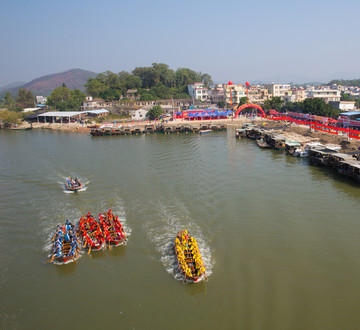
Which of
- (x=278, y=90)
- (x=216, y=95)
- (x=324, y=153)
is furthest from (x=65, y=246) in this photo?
(x=278, y=90)

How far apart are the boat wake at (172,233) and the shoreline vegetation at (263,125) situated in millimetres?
21374

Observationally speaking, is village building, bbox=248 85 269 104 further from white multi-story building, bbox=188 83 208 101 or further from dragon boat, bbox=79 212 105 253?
dragon boat, bbox=79 212 105 253

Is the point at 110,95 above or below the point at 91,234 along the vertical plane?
above

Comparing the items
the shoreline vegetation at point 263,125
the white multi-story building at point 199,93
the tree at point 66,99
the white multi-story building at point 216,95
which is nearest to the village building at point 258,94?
the white multi-story building at point 216,95

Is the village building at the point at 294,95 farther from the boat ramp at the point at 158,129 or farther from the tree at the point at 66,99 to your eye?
the tree at the point at 66,99

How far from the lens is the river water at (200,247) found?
11.2m

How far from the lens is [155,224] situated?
1781 centimetres

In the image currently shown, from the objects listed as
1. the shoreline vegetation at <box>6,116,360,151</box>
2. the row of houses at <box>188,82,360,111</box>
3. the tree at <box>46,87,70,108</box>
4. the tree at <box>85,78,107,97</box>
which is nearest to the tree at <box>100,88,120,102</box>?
the tree at <box>85,78,107,97</box>

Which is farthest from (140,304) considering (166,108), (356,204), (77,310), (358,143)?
(166,108)

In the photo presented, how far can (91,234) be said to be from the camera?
15719mm

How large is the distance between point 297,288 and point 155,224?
28.2 ft

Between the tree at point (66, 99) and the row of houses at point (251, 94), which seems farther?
the row of houses at point (251, 94)

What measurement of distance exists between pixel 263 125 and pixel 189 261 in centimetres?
4498

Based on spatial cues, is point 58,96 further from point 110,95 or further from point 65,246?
point 65,246
